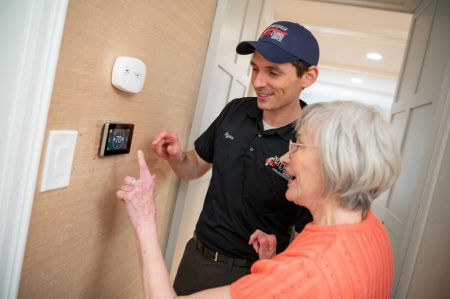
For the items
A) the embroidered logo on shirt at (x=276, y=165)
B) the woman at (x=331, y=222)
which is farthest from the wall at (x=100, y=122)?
the embroidered logo on shirt at (x=276, y=165)

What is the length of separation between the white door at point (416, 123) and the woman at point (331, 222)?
1088 millimetres

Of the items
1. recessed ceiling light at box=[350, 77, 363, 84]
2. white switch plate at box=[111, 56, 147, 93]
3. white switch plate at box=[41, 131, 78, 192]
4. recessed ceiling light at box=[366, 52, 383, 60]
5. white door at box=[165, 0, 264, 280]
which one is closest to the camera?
white switch plate at box=[41, 131, 78, 192]

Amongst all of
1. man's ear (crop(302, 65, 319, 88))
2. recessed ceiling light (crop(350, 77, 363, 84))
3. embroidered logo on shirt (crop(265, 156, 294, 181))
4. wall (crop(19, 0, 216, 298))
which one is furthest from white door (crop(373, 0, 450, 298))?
recessed ceiling light (crop(350, 77, 363, 84))

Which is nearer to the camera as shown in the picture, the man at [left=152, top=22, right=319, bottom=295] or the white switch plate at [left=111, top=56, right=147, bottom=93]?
the white switch plate at [left=111, top=56, right=147, bottom=93]

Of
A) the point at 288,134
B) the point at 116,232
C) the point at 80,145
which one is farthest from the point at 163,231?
the point at 80,145

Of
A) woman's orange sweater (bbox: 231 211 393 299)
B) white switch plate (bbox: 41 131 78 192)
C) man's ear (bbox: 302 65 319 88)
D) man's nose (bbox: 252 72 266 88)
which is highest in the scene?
man's ear (bbox: 302 65 319 88)

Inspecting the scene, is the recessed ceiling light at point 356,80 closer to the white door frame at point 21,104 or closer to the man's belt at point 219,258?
the man's belt at point 219,258

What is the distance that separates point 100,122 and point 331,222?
62 cm

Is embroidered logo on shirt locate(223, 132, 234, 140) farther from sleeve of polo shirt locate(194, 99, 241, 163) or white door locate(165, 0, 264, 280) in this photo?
white door locate(165, 0, 264, 280)

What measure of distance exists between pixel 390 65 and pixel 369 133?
484cm

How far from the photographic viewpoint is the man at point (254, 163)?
128 cm

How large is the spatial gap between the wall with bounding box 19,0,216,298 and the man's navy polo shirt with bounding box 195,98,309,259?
0.23 meters

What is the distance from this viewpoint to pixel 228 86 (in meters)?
1.98

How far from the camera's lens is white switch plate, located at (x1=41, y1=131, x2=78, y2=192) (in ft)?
2.36
